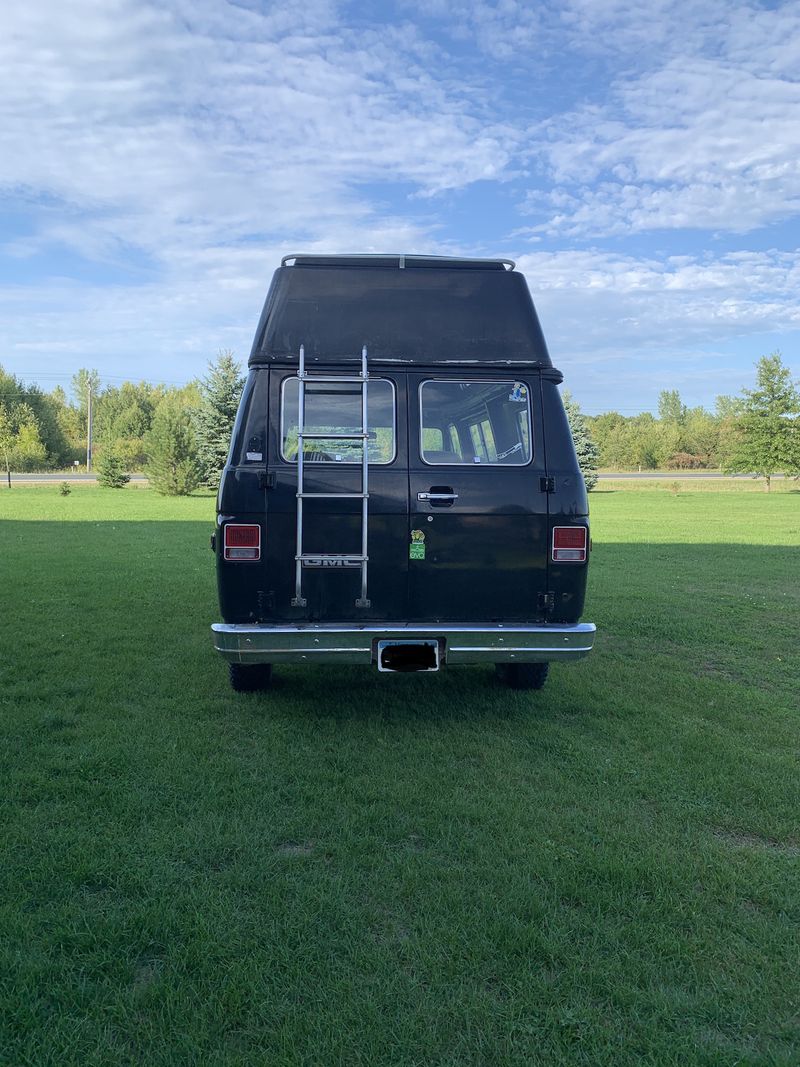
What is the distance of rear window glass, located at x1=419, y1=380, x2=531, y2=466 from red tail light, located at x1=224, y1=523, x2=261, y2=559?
3.93ft

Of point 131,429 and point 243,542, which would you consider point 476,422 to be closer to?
point 243,542

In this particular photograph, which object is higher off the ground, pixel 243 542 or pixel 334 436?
pixel 334 436

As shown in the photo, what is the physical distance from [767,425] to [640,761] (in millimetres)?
40160

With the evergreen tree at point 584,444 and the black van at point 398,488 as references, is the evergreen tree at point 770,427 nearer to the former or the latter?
the evergreen tree at point 584,444

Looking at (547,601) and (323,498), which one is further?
(547,601)

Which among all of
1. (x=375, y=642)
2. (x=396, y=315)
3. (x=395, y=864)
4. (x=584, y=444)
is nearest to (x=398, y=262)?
(x=396, y=315)

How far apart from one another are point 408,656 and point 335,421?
1562mm

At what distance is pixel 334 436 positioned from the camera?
5.04 meters

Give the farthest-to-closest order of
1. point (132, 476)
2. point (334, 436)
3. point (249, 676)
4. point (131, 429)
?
point (131, 429) < point (132, 476) < point (249, 676) < point (334, 436)

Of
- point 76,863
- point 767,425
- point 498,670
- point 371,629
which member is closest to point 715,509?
point 767,425

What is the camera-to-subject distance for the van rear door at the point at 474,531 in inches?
199

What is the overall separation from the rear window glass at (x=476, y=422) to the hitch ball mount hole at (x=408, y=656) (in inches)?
46.7

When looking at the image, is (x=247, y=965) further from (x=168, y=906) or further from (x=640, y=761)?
(x=640, y=761)

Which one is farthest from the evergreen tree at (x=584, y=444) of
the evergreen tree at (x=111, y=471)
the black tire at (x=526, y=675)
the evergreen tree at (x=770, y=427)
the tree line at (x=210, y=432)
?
the black tire at (x=526, y=675)
